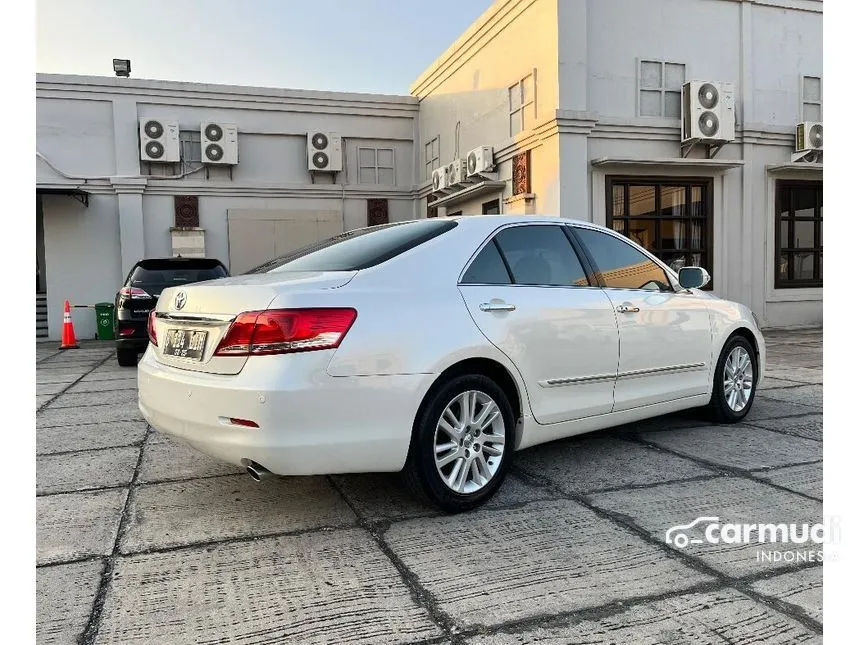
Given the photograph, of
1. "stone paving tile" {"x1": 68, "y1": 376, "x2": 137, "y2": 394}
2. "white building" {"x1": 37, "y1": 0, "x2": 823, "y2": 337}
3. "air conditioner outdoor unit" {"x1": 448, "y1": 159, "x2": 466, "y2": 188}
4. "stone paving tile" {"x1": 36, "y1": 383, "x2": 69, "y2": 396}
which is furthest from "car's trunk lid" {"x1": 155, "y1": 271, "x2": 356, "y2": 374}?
"air conditioner outdoor unit" {"x1": 448, "y1": 159, "x2": 466, "y2": 188}

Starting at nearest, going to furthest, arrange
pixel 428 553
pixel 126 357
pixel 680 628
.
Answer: pixel 680 628 → pixel 428 553 → pixel 126 357

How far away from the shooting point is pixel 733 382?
5086mm

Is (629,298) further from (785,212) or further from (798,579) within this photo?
(785,212)

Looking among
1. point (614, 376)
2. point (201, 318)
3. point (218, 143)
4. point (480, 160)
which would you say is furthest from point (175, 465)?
point (218, 143)

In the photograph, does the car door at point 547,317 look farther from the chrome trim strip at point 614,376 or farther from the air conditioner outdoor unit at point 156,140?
the air conditioner outdoor unit at point 156,140

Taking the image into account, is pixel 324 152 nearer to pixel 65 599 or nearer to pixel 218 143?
pixel 218 143

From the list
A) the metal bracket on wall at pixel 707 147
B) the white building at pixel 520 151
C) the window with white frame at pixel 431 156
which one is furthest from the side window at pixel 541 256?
the window with white frame at pixel 431 156

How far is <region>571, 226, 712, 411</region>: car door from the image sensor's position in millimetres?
4113

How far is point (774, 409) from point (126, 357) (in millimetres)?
8191

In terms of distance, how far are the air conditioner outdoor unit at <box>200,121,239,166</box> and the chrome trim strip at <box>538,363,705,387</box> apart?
44.2ft

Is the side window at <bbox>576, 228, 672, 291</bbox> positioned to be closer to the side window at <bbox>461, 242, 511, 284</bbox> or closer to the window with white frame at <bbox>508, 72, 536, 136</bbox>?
the side window at <bbox>461, 242, 511, 284</bbox>

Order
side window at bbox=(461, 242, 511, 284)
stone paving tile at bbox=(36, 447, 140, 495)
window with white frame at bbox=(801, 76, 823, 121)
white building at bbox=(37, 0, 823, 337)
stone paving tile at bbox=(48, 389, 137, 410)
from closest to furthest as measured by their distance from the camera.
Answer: side window at bbox=(461, 242, 511, 284) → stone paving tile at bbox=(36, 447, 140, 495) → stone paving tile at bbox=(48, 389, 137, 410) → white building at bbox=(37, 0, 823, 337) → window with white frame at bbox=(801, 76, 823, 121)

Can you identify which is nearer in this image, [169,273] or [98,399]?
[98,399]
